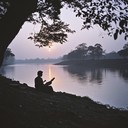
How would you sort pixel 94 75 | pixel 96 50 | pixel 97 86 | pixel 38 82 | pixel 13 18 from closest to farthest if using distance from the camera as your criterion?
1. pixel 13 18
2. pixel 38 82
3. pixel 97 86
4. pixel 94 75
5. pixel 96 50

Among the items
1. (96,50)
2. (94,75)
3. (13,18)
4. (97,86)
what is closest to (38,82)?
(13,18)

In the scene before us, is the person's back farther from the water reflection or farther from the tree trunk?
the water reflection

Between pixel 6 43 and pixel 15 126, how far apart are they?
2404mm

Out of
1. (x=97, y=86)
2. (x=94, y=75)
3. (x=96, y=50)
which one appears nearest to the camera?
(x=97, y=86)

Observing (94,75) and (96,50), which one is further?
(96,50)

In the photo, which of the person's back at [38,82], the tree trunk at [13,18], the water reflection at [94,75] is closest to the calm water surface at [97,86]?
the water reflection at [94,75]

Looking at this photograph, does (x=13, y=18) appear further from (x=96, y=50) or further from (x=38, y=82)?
(x=96, y=50)

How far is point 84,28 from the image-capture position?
33.8 feet

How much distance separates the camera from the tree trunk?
772 cm

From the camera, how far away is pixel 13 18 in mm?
7797

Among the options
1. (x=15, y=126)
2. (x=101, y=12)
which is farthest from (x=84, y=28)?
(x=15, y=126)

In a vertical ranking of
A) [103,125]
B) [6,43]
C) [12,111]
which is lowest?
[103,125]

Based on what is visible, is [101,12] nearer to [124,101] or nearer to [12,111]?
[12,111]

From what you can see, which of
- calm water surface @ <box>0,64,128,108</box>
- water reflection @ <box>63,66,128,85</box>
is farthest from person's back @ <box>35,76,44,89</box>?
water reflection @ <box>63,66,128,85</box>
